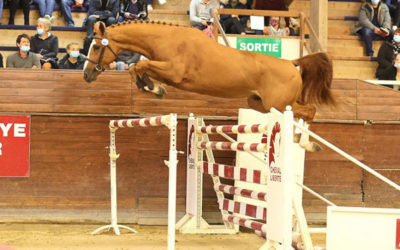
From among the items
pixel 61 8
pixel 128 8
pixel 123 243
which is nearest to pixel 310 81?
pixel 123 243

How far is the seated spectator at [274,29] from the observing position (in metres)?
11.1

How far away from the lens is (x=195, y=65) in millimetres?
7285

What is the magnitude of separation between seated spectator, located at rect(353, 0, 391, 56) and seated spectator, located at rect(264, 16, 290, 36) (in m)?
1.68

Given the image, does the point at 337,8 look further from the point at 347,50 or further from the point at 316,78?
the point at 316,78

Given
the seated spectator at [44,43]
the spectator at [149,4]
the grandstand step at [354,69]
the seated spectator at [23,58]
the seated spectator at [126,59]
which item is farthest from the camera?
the spectator at [149,4]

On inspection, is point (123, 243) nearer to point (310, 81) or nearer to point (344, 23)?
point (310, 81)

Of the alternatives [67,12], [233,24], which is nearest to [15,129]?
[67,12]

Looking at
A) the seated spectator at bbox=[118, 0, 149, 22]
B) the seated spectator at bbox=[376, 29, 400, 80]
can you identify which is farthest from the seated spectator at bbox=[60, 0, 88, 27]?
the seated spectator at bbox=[376, 29, 400, 80]

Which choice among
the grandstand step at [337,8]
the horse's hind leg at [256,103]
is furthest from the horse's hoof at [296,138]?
the grandstand step at [337,8]

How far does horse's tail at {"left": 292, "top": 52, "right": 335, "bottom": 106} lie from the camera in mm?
7770

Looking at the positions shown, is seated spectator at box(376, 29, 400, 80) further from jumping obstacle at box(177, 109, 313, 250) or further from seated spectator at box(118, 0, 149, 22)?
seated spectator at box(118, 0, 149, 22)

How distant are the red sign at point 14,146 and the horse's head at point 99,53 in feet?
4.31

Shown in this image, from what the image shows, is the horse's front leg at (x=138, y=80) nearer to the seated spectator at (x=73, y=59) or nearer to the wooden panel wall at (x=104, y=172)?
the wooden panel wall at (x=104, y=172)

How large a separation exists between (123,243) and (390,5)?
8005 millimetres
